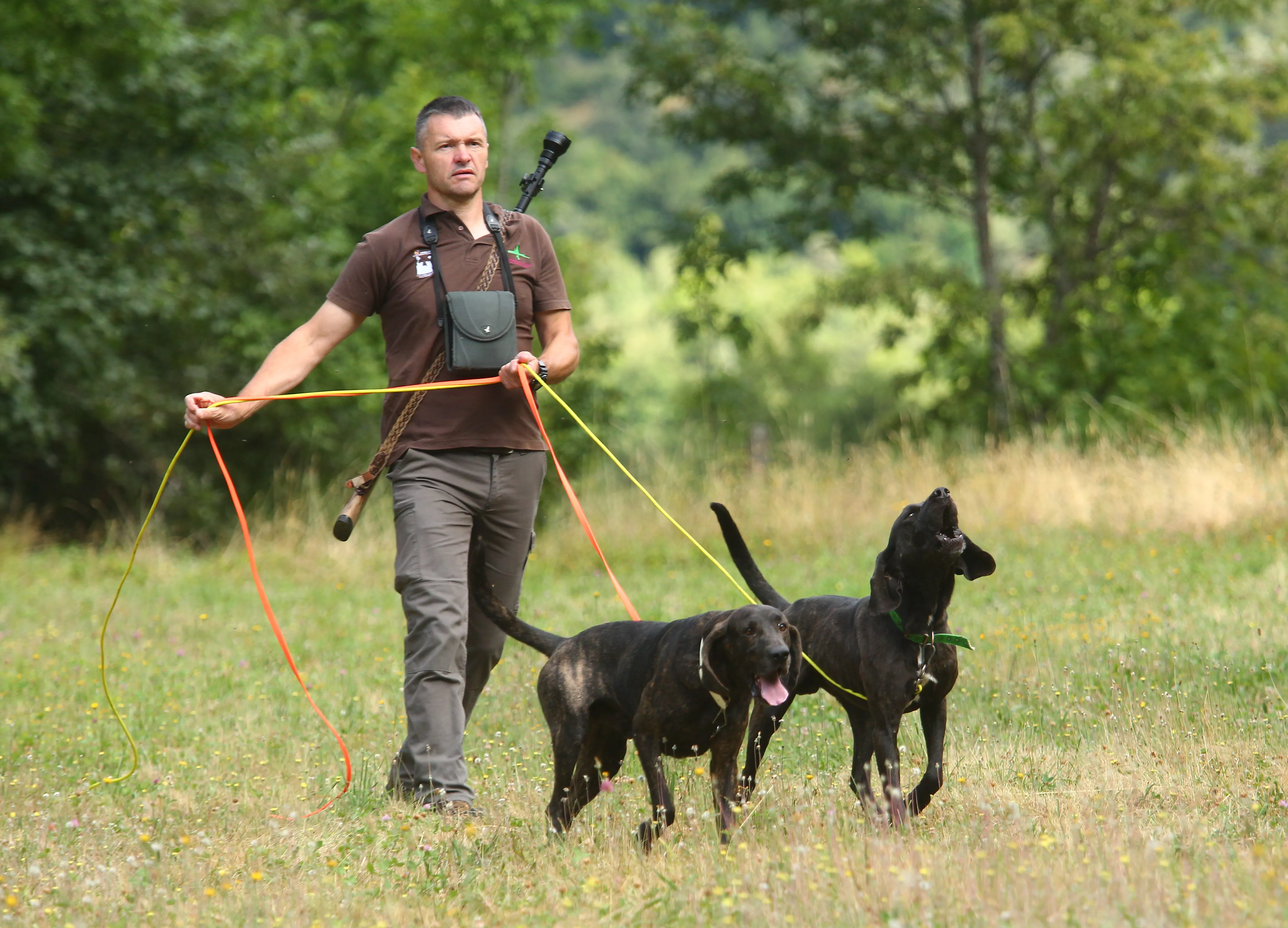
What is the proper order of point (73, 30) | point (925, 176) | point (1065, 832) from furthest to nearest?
point (925, 176), point (73, 30), point (1065, 832)

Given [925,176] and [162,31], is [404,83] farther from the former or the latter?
[925,176]

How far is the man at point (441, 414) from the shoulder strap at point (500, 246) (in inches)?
0.7

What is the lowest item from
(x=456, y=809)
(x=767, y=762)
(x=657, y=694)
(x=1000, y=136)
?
(x=767, y=762)

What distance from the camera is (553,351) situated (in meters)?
5.28

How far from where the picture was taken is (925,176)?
782 inches

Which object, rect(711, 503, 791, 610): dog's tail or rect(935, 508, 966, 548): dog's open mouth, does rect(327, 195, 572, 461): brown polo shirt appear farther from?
rect(935, 508, 966, 548): dog's open mouth

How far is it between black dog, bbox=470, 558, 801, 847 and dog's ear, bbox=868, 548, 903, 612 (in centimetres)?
37

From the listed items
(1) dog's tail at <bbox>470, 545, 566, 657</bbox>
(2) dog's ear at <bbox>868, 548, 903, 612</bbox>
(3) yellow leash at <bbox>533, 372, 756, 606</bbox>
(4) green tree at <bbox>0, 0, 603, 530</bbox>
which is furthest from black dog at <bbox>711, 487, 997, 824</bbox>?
(4) green tree at <bbox>0, 0, 603, 530</bbox>

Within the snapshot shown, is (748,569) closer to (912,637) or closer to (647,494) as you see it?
(912,637)

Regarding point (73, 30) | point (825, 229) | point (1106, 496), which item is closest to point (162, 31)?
point (73, 30)

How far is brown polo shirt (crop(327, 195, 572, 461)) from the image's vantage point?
517 centimetres

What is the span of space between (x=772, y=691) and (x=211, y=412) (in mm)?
2360

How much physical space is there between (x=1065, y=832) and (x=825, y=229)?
1660 cm

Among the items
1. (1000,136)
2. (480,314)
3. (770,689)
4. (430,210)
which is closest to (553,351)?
(480,314)
